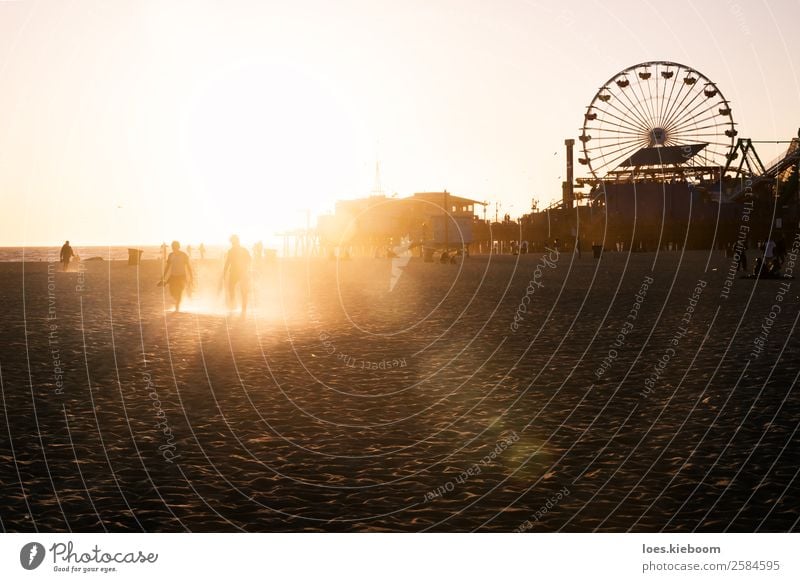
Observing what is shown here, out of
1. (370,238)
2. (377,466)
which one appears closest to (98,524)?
(377,466)

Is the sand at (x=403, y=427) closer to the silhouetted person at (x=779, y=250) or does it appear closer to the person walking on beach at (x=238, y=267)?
the person walking on beach at (x=238, y=267)

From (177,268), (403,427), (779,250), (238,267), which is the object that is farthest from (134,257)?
(403,427)

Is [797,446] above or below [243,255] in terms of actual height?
below

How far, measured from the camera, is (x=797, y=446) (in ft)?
23.6

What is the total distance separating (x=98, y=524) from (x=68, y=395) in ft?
16.8
